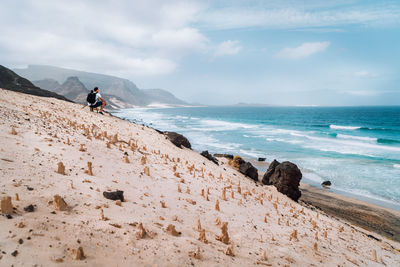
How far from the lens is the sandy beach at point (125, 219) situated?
275 centimetres

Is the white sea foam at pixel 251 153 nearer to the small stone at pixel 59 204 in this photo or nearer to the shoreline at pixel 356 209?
the shoreline at pixel 356 209

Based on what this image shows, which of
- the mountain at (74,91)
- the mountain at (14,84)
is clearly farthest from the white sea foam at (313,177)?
the mountain at (74,91)

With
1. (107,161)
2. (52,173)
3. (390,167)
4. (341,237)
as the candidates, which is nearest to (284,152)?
(390,167)

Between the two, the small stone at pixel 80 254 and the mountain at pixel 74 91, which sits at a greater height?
the mountain at pixel 74 91

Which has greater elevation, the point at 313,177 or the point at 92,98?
the point at 92,98

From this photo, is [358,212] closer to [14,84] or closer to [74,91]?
[14,84]

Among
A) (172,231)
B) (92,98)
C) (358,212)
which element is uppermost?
(92,98)

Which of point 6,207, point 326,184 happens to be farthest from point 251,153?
point 6,207

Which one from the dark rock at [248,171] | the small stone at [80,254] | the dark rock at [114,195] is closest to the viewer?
the small stone at [80,254]

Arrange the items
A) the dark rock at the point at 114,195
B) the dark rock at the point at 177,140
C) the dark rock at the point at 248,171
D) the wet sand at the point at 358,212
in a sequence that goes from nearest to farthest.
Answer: the dark rock at the point at 114,195 < the wet sand at the point at 358,212 < the dark rock at the point at 248,171 < the dark rock at the point at 177,140

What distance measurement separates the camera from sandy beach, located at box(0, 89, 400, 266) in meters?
2.75

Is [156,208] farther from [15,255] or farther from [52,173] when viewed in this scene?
[15,255]

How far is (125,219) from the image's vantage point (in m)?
3.74

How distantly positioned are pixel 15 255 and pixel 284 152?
32581mm
